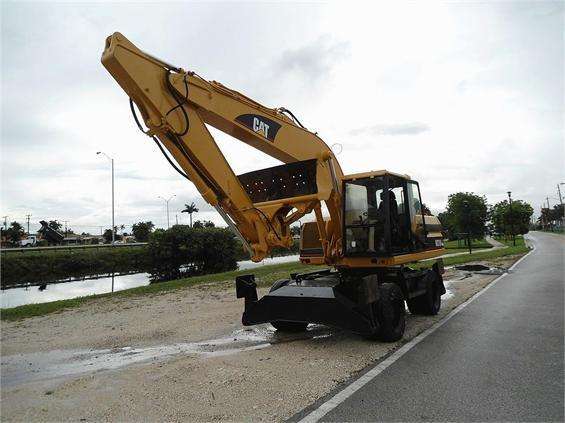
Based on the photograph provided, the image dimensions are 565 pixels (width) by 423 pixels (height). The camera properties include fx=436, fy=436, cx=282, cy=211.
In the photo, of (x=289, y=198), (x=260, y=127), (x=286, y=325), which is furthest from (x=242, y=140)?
(x=286, y=325)

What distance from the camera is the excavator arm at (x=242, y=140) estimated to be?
6156 mm

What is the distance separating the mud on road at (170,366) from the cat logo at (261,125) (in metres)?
3.55

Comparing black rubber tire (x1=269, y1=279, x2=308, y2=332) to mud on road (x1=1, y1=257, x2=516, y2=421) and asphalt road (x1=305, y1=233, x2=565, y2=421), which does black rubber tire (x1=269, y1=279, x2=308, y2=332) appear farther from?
asphalt road (x1=305, y1=233, x2=565, y2=421)

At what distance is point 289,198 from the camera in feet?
24.4

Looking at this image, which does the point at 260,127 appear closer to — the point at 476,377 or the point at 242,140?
the point at 242,140

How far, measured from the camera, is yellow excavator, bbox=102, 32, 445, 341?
250 inches

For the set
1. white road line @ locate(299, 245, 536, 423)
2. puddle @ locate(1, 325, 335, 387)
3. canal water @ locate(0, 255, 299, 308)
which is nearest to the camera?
white road line @ locate(299, 245, 536, 423)

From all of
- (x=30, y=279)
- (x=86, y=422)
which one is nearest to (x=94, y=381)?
(x=86, y=422)

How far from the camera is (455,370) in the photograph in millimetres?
5773

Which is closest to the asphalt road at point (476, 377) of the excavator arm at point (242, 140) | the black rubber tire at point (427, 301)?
the black rubber tire at point (427, 301)

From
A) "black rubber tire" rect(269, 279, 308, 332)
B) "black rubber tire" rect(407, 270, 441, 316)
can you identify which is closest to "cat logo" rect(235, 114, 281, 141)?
"black rubber tire" rect(269, 279, 308, 332)

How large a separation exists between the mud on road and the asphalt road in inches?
20.7

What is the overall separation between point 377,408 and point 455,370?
1.78 metres

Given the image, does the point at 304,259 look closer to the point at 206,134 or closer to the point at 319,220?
the point at 319,220
